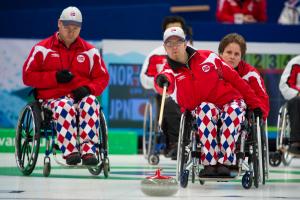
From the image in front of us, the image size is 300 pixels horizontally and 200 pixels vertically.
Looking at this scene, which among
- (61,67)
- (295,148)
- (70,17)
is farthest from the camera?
(295,148)

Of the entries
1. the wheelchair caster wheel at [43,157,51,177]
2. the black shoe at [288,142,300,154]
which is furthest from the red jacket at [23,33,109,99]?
the black shoe at [288,142,300,154]

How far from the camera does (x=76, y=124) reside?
6.60 m

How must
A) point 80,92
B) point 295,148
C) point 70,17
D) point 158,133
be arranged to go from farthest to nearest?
1. point 158,133
2. point 295,148
3. point 70,17
4. point 80,92

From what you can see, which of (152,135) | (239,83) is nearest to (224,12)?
(152,135)

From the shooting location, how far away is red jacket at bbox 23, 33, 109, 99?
6750 mm

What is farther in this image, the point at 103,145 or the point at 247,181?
the point at 103,145

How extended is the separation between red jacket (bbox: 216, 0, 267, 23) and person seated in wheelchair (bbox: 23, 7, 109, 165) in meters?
5.14

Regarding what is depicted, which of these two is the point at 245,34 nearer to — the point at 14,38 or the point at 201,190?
the point at 14,38

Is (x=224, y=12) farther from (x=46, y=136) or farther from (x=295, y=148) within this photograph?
(x=46, y=136)

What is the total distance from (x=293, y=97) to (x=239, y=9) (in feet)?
11.9

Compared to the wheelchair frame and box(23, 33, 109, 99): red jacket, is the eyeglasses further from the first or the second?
the wheelchair frame

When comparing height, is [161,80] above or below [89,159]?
above

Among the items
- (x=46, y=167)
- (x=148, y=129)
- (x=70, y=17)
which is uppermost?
(x=70, y=17)

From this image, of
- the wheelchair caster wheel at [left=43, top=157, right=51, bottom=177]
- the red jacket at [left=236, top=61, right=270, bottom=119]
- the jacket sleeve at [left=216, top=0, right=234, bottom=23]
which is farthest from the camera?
the jacket sleeve at [left=216, top=0, right=234, bottom=23]
